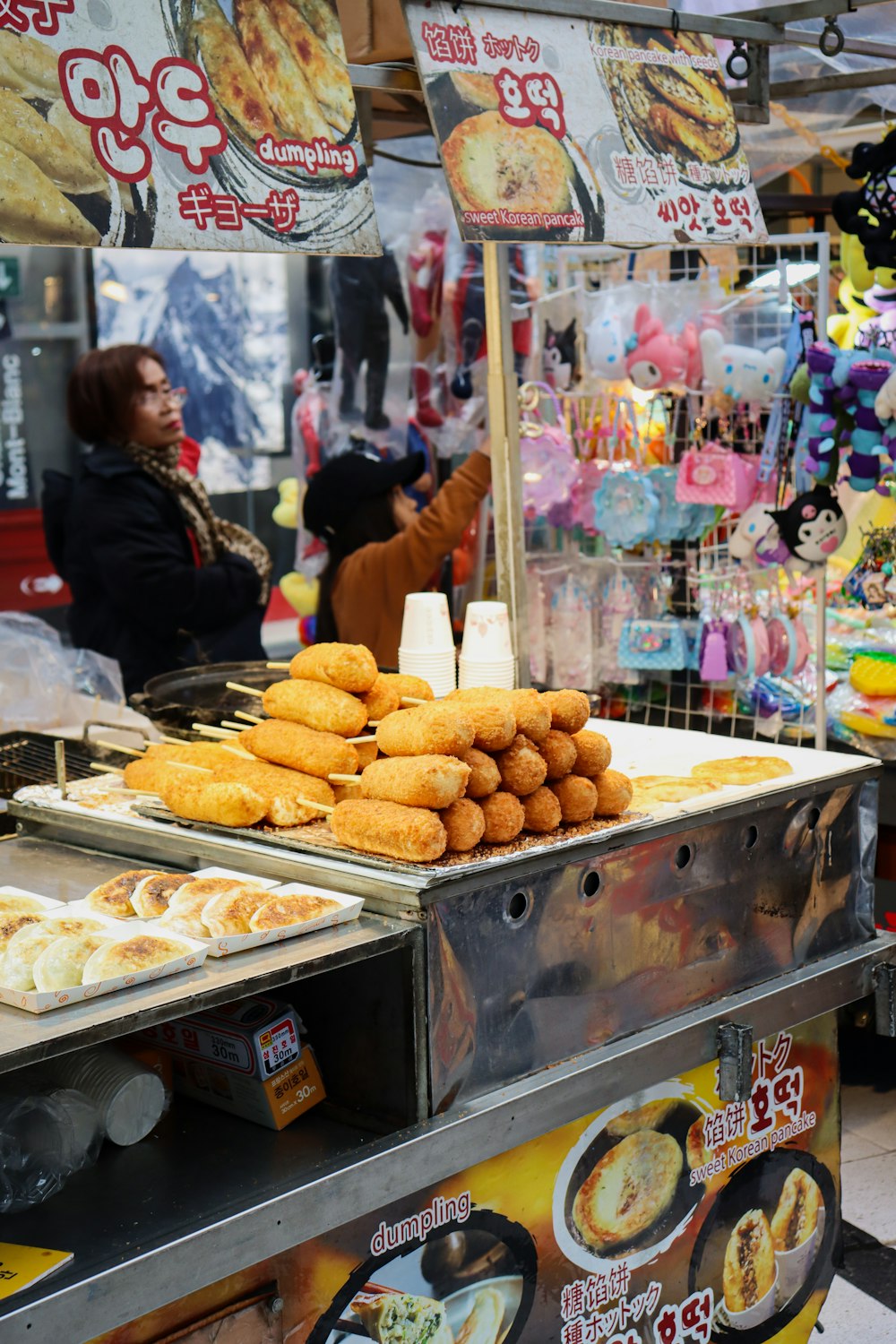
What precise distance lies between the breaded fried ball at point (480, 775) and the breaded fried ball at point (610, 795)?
0.66 feet

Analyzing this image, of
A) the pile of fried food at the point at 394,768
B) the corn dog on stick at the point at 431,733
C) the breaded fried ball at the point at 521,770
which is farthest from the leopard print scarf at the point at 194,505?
the breaded fried ball at the point at 521,770

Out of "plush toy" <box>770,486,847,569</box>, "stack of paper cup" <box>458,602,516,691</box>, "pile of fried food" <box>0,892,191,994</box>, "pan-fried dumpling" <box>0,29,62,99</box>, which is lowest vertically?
"pile of fried food" <box>0,892,191,994</box>

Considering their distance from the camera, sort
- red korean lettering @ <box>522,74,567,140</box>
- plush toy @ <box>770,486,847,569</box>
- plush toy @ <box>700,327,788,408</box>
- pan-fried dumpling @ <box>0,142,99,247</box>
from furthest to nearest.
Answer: plush toy @ <box>700,327,788,408</box> < plush toy @ <box>770,486,847,569</box> < red korean lettering @ <box>522,74,567,140</box> < pan-fried dumpling @ <box>0,142,99,247</box>

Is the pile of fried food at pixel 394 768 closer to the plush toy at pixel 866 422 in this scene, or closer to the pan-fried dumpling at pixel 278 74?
the pan-fried dumpling at pixel 278 74

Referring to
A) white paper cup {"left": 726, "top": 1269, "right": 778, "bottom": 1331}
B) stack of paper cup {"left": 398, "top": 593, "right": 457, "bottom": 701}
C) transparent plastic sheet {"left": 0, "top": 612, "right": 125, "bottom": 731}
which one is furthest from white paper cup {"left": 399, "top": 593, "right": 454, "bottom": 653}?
transparent plastic sheet {"left": 0, "top": 612, "right": 125, "bottom": 731}

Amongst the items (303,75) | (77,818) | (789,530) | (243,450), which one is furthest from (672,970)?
(243,450)

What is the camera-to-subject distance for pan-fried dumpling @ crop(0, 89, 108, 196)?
1800 mm

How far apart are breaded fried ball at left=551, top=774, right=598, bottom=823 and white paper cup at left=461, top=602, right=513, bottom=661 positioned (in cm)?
63

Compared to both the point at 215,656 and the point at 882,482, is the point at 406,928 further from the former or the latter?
the point at 215,656

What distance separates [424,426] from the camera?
495 cm

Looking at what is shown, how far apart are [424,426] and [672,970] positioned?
2914 millimetres

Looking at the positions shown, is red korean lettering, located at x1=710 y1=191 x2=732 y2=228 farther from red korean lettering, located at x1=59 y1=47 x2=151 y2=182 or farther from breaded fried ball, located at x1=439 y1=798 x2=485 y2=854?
breaded fried ball, located at x1=439 y1=798 x2=485 y2=854

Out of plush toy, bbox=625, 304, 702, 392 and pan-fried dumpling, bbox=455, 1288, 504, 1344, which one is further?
plush toy, bbox=625, 304, 702, 392

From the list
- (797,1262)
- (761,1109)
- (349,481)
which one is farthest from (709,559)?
(797,1262)
